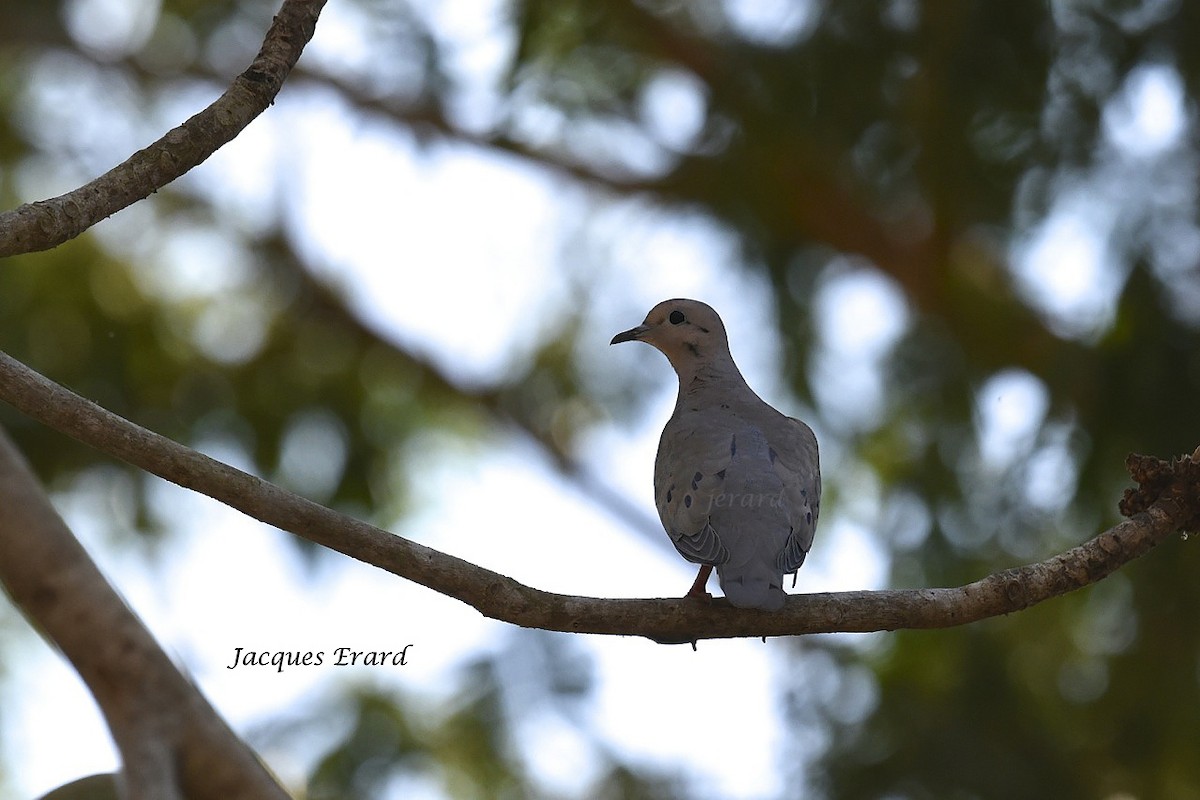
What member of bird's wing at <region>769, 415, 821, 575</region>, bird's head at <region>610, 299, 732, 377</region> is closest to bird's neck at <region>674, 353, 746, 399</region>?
bird's head at <region>610, 299, 732, 377</region>

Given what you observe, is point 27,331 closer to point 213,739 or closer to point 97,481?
point 97,481

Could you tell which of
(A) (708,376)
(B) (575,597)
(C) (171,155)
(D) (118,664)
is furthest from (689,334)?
(D) (118,664)

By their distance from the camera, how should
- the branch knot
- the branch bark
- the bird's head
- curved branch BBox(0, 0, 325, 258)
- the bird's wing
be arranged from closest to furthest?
curved branch BBox(0, 0, 325, 258), the branch knot, the bird's wing, the branch bark, the bird's head

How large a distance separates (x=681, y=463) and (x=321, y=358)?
485 cm

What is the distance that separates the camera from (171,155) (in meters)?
2.68

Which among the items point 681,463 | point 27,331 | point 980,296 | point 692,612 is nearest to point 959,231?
point 980,296

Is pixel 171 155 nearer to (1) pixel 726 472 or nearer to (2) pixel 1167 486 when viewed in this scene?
(1) pixel 726 472

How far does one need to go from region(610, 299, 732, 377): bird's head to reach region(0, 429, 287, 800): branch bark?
1663 millimetres

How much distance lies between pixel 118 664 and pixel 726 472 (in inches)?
75.3

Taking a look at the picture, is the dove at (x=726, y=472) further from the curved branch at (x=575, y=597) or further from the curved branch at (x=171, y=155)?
the curved branch at (x=171, y=155)

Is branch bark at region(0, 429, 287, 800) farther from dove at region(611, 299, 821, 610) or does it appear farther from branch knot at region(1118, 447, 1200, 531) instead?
branch knot at region(1118, 447, 1200, 531)

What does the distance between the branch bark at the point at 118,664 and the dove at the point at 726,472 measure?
152 centimetres

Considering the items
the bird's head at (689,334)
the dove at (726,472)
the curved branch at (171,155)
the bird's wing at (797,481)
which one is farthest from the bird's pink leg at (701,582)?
the curved branch at (171,155)

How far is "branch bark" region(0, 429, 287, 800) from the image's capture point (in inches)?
153
